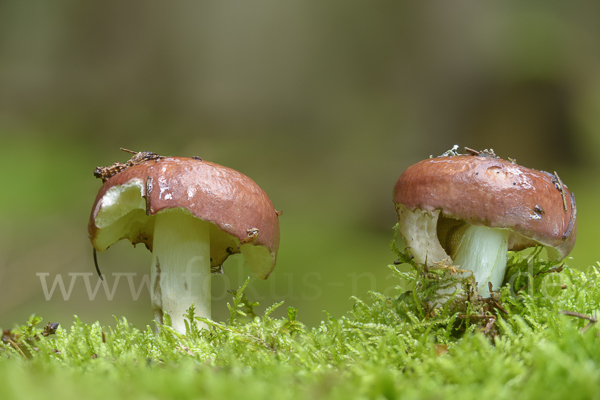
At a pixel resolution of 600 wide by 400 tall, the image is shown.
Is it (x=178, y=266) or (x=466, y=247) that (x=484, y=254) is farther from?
(x=178, y=266)

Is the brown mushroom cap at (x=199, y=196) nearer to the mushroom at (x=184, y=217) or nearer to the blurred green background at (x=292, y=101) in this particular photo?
the mushroom at (x=184, y=217)

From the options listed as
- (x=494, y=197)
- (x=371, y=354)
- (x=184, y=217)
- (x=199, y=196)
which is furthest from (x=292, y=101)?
(x=371, y=354)

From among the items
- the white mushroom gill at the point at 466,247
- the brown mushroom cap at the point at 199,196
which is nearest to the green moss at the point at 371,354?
the white mushroom gill at the point at 466,247

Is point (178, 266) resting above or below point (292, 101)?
below

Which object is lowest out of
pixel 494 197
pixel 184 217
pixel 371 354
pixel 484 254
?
pixel 371 354

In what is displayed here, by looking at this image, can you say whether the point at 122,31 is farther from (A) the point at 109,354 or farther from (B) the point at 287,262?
(A) the point at 109,354

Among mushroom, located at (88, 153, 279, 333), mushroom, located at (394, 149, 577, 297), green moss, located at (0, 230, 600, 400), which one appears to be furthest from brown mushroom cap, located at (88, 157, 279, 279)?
mushroom, located at (394, 149, 577, 297)

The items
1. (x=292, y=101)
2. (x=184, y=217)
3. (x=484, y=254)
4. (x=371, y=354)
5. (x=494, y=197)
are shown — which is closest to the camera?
(x=371, y=354)

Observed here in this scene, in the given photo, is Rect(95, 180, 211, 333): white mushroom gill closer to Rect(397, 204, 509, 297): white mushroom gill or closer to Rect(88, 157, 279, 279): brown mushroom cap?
Rect(88, 157, 279, 279): brown mushroom cap

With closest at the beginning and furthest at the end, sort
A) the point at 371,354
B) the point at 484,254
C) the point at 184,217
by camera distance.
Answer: the point at 371,354 < the point at 484,254 < the point at 184,217
